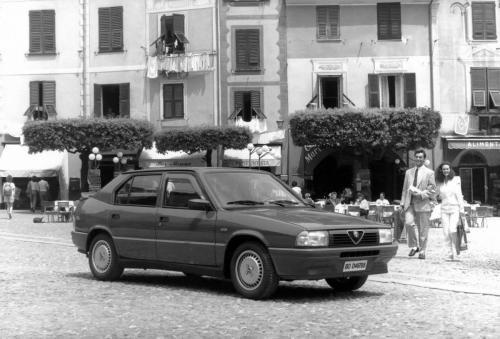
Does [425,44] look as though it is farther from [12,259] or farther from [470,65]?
[12,259]

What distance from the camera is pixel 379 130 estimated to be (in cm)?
3556

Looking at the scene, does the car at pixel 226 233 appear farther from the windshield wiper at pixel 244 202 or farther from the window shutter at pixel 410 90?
the window shutter at pixel 410 90

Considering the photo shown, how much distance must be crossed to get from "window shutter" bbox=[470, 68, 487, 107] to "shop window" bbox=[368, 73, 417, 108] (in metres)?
2.81

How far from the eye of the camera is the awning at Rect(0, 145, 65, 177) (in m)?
39.8

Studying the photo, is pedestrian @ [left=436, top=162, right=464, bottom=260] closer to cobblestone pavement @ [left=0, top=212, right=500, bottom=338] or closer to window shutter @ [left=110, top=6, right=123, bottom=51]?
cobblestone pavement @ [left=0, top=212, right=500, bottom=338]

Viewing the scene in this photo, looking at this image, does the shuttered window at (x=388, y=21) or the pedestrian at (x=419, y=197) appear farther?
the shuttered window at (x=388, y=21)

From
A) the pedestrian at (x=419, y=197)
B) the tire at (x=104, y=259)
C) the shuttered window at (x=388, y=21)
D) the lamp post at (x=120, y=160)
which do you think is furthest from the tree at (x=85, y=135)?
the tire at (x=104, y=259)

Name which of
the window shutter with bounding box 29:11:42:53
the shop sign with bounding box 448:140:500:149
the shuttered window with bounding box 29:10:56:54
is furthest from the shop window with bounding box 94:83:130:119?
the shop sign with bounding box 448:140:500:149

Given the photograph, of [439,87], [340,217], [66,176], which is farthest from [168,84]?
[340,217]

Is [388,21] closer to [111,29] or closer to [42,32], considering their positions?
[111,29]

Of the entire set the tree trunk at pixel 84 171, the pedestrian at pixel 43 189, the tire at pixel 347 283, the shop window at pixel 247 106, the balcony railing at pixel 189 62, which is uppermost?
the balcony railing at pixel 189 62

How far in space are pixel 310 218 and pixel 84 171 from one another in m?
29.6

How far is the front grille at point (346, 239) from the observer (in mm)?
9141

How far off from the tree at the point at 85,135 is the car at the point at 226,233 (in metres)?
25.1
